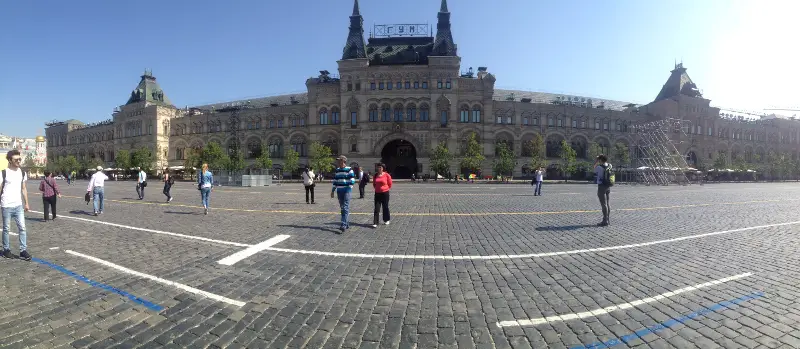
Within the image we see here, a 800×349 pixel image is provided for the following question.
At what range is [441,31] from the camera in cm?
5344

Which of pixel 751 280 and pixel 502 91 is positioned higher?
pixel 502 91

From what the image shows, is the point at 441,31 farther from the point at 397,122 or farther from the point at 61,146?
the point at 61,146

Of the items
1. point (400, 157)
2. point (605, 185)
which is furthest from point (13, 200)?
point (400, 157)

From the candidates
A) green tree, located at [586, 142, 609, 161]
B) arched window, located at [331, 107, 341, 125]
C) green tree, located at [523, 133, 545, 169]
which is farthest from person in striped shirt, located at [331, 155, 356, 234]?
green tree, located at [586, 142, 609, 161]

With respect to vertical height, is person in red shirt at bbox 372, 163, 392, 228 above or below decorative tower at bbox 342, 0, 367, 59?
below

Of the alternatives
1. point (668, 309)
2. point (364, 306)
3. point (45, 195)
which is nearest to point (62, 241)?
point (45, 195)

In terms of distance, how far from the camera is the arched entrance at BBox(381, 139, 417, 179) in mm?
52969

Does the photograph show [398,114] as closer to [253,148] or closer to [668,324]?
[253,148]

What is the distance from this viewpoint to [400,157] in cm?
5316

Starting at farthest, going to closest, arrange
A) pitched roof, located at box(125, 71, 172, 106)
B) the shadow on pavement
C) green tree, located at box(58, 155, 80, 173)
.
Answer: green tree, located at box(58, 155, 80, 173) < pitched roof, located at box(125, 71, 172, 106) < the shadow on pavement

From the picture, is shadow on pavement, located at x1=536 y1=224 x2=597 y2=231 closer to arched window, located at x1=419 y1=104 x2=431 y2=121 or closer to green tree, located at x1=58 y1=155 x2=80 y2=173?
arched window, located at x1=419 y1=104 x2=431 y2=121

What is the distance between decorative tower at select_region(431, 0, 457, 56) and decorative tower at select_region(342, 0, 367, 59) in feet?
39.8

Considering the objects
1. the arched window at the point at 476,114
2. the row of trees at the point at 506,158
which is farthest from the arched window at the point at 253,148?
the arched window at the point at 476,114

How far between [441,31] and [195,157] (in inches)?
1858
